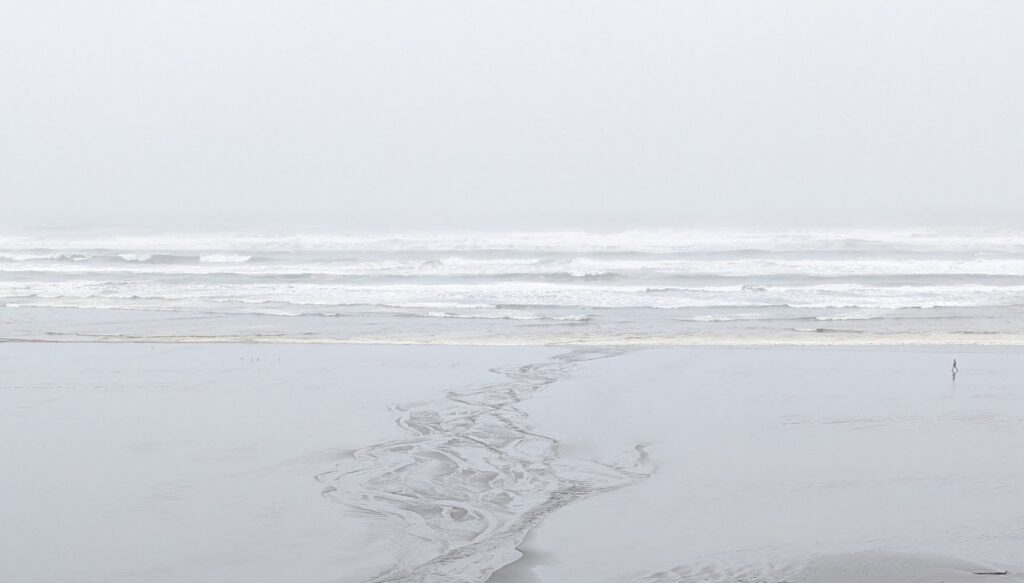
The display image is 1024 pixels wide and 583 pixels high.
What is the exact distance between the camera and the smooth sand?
7355 mm

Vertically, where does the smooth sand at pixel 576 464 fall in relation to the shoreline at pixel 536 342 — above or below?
above

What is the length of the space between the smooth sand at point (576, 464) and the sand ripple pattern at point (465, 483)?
10cm

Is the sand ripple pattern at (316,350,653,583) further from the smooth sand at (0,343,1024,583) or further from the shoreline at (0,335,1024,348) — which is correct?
the shoreline at (0,335,1024,348)

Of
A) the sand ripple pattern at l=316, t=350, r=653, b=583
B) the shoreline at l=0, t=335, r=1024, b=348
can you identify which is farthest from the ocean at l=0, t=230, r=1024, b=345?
the sand ripple pattern at l=316, t=350, r=653, b=583

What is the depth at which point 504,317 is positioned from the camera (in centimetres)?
2434

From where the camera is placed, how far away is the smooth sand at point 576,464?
7355 millimetres

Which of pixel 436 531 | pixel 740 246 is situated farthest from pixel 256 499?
pixel 740 246

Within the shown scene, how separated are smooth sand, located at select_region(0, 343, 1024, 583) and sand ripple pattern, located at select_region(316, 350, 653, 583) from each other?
10 cm

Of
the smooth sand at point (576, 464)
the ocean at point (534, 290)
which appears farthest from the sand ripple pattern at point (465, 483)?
the ocean at point (534, 290)

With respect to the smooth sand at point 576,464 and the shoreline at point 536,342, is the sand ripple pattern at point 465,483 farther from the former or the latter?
the shoreline at point 536,342

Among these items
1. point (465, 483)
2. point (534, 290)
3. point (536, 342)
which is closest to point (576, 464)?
point (465, 483)

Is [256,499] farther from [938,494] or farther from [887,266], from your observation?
[887,266]

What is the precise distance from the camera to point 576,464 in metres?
10.0

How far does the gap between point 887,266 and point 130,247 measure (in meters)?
36.8
